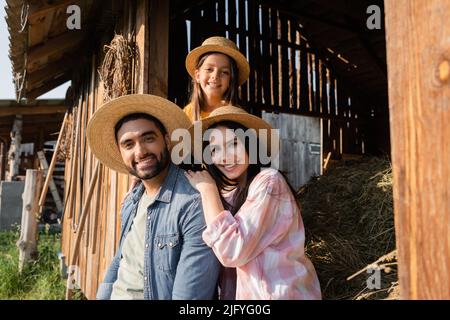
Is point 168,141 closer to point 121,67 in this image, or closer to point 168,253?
point 168,253

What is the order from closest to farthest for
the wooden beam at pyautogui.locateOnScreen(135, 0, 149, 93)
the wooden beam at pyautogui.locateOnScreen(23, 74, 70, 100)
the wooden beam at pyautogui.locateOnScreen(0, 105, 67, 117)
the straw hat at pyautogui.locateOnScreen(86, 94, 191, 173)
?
the straw hat at pyautogui.locateOnScreen(86, 94, 191, 173) → the wooden beam at pyautogui.locateOnScreen(135, 0, 149, 93) → the wooden beam at pyautogui.locateOnScreen(23, 74, 70, 100) → the wooden beam at pyautogui.locateOnScreen(0, 105, 67, 117)

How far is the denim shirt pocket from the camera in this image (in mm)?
1871

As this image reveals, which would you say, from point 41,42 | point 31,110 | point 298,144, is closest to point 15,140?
point 31,110

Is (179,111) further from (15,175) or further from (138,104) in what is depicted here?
(15,175)

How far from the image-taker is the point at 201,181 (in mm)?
1814

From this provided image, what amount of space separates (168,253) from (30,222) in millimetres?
6000

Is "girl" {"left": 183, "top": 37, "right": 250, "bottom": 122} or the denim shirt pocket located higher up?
"girl" {"left": 183, "top": 37, "right": 250, "bottom": 122}

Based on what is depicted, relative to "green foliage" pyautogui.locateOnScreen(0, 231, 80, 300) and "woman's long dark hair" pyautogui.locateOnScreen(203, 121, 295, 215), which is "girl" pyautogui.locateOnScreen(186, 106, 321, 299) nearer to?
"woman's long dark hair" pyautogui.locateOnScreen(203, 121, 295, 215)

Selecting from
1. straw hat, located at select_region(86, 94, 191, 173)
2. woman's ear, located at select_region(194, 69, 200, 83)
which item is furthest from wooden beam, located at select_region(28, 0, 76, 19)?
straw hat, located at select_region(86, 94, 191, 173)

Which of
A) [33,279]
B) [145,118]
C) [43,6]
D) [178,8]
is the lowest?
[33,279]

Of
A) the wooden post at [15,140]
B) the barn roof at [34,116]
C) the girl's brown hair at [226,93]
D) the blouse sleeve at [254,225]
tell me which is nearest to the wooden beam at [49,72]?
the barn roof at [34,116]

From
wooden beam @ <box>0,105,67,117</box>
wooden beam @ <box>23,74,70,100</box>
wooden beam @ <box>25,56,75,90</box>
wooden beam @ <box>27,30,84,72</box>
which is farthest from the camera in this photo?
wooden beam @ <box>0,105,67,117</box>

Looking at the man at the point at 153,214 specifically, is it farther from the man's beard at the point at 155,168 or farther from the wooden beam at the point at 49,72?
the wooden beam at the point at 49,72
